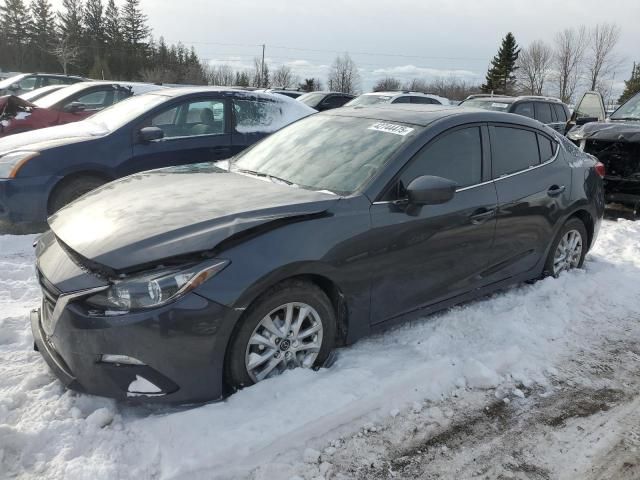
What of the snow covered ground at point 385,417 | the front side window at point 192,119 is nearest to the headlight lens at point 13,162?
the front side window at point 192,119

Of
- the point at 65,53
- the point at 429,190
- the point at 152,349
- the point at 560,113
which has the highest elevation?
the point at 65,53

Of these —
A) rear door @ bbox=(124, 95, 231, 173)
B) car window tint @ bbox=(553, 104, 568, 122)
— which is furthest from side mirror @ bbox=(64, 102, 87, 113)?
car window tint @ bbox=(553, 104, 568, 122)

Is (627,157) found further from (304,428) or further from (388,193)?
(304,428)

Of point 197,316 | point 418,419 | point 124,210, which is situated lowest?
point 418,419

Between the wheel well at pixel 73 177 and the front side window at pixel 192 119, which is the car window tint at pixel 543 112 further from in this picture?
the wheel well at pixel 73 177

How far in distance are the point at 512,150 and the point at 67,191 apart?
14.6 ft

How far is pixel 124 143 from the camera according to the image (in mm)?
5871

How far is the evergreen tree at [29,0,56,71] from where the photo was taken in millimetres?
62281

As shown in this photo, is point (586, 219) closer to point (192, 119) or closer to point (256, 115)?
point (256, 115)

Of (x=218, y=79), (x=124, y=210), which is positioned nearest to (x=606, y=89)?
(x=218, y=79)

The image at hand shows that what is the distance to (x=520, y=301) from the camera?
422cm

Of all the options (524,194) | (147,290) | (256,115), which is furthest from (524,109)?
(147,290)

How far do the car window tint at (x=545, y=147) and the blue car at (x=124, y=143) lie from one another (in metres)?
3.55

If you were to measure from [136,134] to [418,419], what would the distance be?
463 cm
